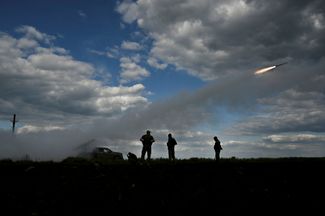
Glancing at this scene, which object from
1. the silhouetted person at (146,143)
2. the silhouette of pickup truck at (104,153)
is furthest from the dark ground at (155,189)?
the silhouette of pickup truck at (104,153)

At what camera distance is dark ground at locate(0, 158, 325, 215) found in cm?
1473

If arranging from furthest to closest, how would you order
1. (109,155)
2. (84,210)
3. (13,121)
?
(13,121) → (109,155) → (84,210)

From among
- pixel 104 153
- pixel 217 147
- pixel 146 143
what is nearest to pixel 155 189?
pixel 146 143

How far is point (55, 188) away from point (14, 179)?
6.28ft

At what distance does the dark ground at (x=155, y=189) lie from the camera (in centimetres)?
1473

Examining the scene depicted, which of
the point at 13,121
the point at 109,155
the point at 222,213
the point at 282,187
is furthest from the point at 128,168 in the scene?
the point at 13,121

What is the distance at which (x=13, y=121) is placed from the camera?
169 ft

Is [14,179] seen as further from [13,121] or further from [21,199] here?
[13,121]

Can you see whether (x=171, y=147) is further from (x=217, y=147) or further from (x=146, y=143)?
(x=217, y=147)

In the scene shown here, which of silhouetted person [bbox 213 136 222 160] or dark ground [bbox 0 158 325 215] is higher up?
silhouetted person [bbox 213 136 222 160]

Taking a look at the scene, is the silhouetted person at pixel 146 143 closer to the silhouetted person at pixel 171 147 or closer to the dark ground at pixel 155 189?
the silhouetted person at pixel 171 147

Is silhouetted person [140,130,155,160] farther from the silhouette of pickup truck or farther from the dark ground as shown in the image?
the silhouette of pickup truck

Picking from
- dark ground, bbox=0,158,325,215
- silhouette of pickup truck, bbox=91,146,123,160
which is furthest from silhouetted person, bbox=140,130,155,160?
silhouette of pickup truck, bbox=91,146,123,160

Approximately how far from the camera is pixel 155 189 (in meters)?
16.1
